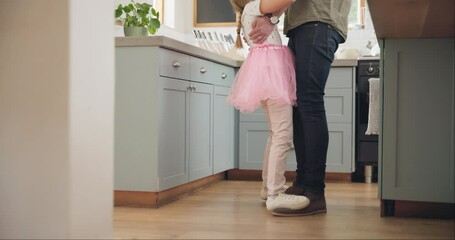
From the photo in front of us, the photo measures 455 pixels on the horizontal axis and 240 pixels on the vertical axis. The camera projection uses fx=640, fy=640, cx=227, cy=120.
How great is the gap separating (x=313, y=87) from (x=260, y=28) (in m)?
0.37

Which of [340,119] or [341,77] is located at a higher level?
[341,77]

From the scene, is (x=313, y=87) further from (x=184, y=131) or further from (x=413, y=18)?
(x=184, y=131)

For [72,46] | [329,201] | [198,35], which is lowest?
[329,201]

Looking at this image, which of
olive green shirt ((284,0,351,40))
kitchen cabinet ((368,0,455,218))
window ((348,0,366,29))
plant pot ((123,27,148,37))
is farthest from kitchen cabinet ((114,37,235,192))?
window ((348,0,366,29))

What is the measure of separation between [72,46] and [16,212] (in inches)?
20.1

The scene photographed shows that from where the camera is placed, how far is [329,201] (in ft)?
11.1

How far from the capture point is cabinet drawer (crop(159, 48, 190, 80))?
3162mm

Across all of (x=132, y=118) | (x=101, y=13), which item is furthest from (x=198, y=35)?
(x=101, y=13)

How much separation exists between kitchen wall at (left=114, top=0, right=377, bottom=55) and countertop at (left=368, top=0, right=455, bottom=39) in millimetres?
2392

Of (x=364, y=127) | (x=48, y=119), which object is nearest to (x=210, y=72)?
(x=364, y=127)

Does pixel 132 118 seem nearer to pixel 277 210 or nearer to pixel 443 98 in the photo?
pixel 277 210

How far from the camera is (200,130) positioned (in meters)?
3.79

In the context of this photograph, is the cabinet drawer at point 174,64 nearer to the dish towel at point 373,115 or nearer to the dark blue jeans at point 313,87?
the dark blue jeans at point 313,87

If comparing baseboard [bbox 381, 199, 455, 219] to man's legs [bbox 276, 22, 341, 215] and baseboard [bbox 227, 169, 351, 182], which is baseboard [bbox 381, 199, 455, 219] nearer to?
man's legs [bbox 276, 22, 341, 215]
